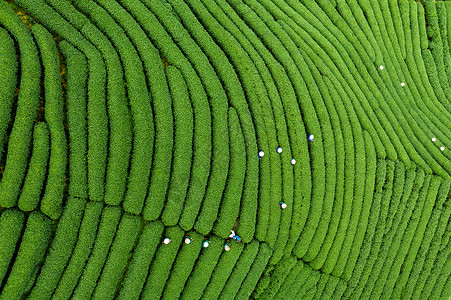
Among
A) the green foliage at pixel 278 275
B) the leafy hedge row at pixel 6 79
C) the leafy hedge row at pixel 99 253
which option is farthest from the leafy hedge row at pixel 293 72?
the leafy hedge row at pixel 6 79

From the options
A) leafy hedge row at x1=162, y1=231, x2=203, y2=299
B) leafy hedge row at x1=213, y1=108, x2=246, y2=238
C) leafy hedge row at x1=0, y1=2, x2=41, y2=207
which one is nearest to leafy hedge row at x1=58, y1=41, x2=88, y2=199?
leafy hedge row at x1=0, y1=2, x2=41, y2=207

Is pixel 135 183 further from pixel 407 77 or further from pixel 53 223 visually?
pixel 407 77

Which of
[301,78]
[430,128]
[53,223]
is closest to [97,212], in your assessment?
[53,223]

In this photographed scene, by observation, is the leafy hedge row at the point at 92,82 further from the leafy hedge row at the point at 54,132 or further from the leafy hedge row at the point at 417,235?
the leafy hedge row at the point at 417,235

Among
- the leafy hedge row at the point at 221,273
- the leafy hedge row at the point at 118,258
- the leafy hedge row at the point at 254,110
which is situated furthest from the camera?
the leafy hedge row at the point at 254,110

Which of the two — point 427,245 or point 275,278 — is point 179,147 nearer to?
point 275,278

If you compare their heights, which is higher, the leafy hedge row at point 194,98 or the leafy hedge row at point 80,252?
the leafy hedge row at point 194,98
